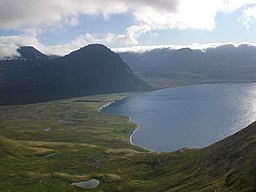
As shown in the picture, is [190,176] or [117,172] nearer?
[190,176]

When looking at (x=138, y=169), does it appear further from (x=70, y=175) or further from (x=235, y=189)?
(x=235, y=189)

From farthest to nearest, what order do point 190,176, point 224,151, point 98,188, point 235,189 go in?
point 98,188, point 224,151, point 190,176, point 235,189

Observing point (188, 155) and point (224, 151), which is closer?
point (224, 151)

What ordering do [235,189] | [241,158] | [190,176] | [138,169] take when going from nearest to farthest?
[235,189] < [241,158] < [190,176] < [138,169]

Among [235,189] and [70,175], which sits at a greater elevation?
[235,189]

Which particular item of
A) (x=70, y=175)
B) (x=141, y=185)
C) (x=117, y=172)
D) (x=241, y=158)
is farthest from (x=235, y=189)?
(x=70, y=175)

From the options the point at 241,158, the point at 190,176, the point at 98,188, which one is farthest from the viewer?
the point at 98,188

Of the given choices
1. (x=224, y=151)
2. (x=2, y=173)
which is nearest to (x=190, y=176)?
(x=224, y=151)

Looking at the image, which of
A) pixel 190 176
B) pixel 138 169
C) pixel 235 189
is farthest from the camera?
pixel 138 169

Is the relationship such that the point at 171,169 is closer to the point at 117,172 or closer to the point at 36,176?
the point at 117,172
